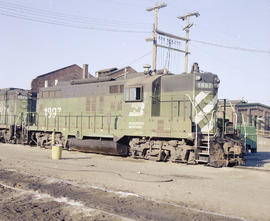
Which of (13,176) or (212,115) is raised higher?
(212,115)

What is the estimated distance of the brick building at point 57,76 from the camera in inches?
1406

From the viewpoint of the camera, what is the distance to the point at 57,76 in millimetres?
38250

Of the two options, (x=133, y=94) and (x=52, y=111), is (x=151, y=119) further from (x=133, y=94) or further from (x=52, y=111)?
(x=52, y=111)

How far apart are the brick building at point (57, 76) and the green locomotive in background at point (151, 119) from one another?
21.0m

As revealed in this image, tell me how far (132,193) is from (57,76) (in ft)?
112

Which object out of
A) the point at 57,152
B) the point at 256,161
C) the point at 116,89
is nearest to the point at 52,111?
the point at 116,89

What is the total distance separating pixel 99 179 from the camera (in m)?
7.96

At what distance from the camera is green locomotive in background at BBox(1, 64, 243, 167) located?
36.2 feet

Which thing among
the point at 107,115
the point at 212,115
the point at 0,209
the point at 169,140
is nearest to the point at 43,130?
the point at 107,115

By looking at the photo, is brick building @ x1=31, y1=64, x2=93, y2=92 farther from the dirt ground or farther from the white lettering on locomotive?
the dirt ground

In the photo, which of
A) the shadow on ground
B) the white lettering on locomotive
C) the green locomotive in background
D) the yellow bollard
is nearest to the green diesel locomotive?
the white lettering on locomotive

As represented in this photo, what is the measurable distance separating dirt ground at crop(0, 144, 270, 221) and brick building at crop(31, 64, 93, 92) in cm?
2725

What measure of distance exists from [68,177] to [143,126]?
15.8 feet

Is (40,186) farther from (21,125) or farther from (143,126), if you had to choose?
(21,125)
